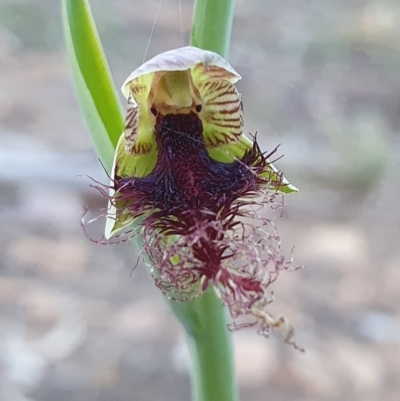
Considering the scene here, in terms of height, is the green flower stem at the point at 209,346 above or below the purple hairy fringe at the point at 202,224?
below

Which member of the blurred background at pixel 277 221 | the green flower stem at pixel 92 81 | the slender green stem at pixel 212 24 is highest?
the slender green stem at pixel 212 24

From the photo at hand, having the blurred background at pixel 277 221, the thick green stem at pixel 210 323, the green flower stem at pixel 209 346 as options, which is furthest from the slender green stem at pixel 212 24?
the blurred background at pixel 277 221

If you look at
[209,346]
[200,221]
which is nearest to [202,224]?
[200,221]

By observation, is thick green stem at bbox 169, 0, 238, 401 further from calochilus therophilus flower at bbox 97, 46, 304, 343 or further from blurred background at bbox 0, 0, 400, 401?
blurred background at bbox 0, 0, 400, 401

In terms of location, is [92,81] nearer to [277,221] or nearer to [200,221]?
[200,221]

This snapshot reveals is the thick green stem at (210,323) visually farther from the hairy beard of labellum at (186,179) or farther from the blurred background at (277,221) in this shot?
the blurred background at (277,221)

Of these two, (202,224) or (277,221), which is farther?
(277,221)
